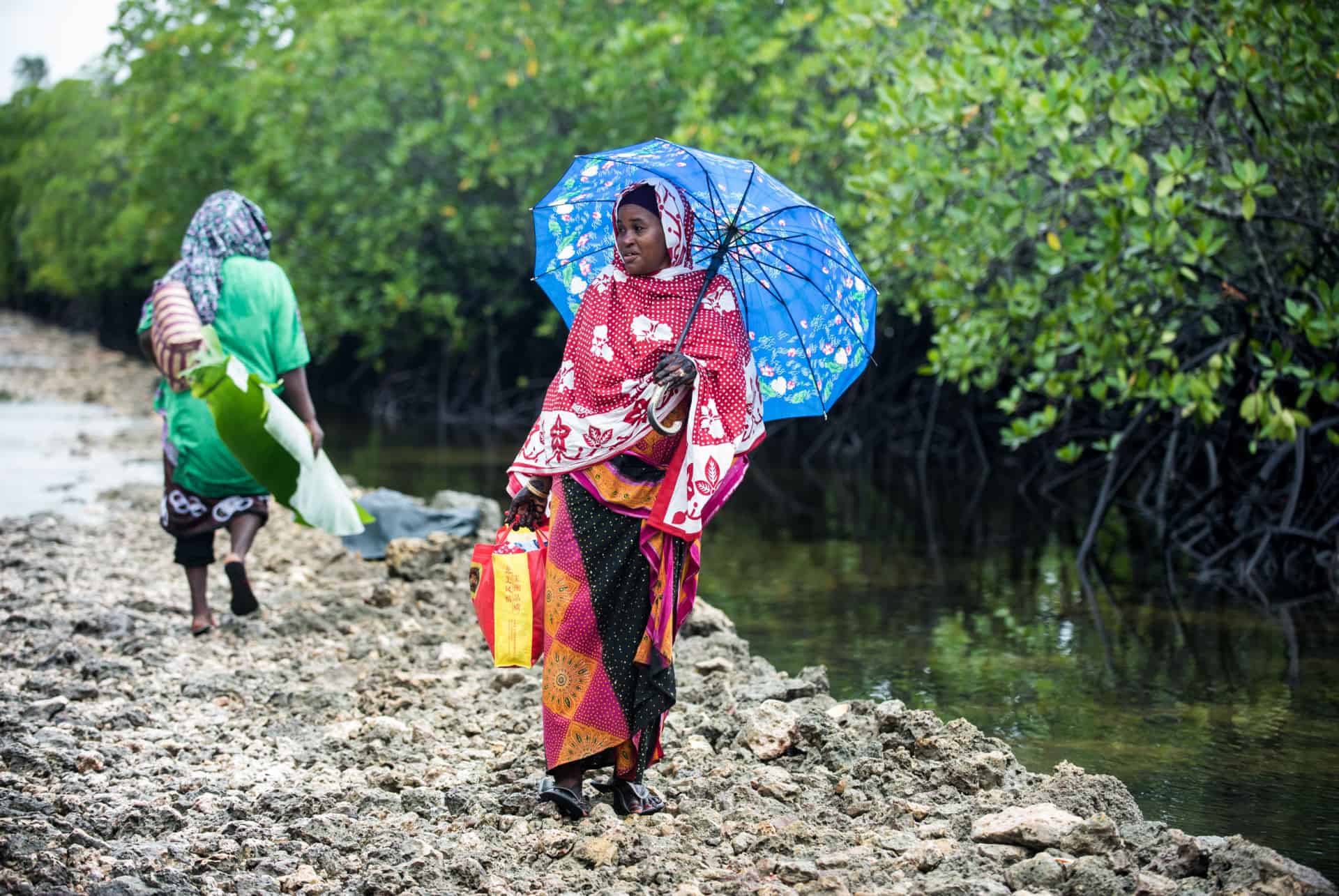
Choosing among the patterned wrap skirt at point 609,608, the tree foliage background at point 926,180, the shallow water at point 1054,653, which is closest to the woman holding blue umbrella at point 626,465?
the patterned wrap skirt at point 609,608

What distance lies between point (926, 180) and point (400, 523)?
3674mm

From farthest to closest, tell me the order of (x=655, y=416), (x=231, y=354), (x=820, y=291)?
1. (x=231, y=354)
2. (x=820, y=291)
3. (x=655, y=416)

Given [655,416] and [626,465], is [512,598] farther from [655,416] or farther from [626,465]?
[655,416]

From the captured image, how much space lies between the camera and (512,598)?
3.93 meters

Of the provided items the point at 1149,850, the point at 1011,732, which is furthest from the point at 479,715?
the point at 1149,850

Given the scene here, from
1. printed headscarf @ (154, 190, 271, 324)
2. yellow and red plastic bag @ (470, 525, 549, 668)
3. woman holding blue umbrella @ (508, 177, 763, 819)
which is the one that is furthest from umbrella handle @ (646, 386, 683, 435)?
printed headscarf @ (154, 190, 271, 324)

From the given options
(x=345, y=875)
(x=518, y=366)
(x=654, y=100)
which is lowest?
(x=345, y=875)

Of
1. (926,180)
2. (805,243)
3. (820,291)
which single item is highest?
(926,180)

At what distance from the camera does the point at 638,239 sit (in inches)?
152

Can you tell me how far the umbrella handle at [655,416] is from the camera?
3750 mm

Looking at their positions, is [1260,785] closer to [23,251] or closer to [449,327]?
[449,327]

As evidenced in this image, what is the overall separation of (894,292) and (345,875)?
1045 cm

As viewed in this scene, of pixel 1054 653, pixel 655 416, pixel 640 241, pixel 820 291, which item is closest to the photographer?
pixel 655 416

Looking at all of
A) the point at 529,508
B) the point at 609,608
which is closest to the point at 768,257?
the point at 529,508
